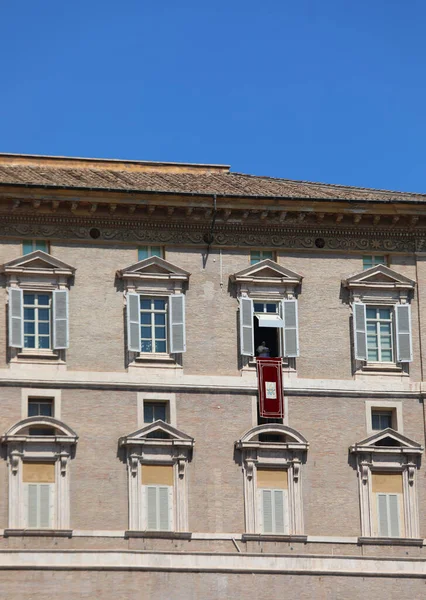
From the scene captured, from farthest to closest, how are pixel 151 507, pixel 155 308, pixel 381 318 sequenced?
pixel 381 318
pixel 155 308
pixel 151 507

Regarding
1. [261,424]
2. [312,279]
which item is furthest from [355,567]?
[312,279]

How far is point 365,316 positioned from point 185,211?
6.60 metres

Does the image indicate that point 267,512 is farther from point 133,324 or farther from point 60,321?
point 60,321

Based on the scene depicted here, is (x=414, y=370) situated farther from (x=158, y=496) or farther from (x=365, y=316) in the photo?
(x=158, y=496)

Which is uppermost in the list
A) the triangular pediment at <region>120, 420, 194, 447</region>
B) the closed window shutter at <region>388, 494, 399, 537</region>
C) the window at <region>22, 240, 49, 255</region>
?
the window at <region>22, 240, 49, 255</region>

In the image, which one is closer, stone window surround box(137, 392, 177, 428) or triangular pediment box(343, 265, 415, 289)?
stone window surround box(137, 392, 177, 428)

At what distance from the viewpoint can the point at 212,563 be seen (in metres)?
62.7

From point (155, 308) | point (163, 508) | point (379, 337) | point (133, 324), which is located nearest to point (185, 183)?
point (155, 308)

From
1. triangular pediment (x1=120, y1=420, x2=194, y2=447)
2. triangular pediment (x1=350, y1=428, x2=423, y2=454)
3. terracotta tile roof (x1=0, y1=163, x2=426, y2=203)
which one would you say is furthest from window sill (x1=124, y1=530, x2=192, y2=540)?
terracotta tile roof (x1=0, y1=163, x2=426, y2=203)

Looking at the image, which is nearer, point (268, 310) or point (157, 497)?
point (157, 497)

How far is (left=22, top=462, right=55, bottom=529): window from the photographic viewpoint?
62.1m

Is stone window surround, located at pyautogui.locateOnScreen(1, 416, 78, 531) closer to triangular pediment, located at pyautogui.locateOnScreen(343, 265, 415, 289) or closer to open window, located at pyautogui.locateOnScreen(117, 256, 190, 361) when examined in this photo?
open window, located at pyautogui.locateOnScreen(117, 256, 190, 361)

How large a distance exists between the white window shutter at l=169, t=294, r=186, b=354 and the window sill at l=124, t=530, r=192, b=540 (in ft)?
18.5

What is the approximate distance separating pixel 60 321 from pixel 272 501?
8488 millimetres
